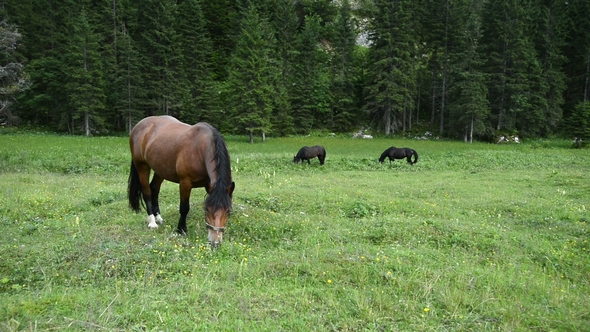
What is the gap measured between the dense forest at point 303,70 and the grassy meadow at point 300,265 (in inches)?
1013

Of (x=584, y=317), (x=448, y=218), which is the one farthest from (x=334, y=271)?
(x=448, y=218)

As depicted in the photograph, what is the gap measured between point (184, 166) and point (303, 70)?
131 feet

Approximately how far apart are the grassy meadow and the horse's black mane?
0.80 metres

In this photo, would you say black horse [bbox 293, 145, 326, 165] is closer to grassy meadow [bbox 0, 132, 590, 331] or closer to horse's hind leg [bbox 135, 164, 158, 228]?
grassy meadow [bbox 0, 132, 590, 331]

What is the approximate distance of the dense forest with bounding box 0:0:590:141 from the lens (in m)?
37.5

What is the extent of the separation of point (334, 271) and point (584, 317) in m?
3.18

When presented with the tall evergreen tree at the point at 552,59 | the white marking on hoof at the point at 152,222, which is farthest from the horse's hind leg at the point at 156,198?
the tall evergreen tree at the point at 552,59

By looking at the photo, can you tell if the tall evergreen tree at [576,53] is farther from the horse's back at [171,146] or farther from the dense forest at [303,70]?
the horse's back at [171,146]

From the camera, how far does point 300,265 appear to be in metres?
5.68

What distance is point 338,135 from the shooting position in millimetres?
44688

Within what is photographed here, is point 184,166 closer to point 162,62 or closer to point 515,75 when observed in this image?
point 162,62

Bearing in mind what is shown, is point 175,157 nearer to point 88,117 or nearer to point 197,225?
point 197,225

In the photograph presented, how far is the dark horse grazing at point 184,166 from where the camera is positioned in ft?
21.2

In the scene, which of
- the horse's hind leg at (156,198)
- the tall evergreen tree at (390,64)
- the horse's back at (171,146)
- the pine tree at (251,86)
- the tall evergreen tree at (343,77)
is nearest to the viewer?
the horse's back at (171,146)
